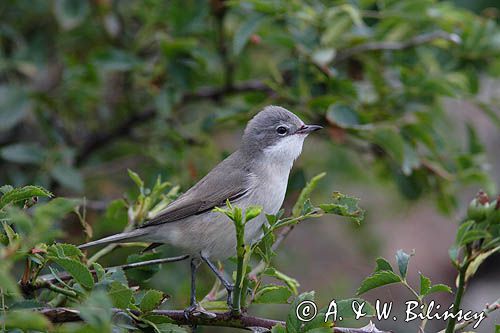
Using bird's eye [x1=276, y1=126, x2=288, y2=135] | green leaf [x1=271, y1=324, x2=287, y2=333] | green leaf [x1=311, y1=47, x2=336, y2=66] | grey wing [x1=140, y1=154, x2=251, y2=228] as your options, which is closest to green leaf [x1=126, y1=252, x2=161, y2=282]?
grey wing [x1=140, y1=154, x2=251, y2=228]

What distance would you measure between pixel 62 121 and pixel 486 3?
5152mm

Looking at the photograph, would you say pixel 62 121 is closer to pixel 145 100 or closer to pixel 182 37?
pixel 145 100

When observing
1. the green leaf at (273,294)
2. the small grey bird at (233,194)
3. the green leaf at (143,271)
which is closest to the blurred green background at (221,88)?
the small grey bird at (233,194)

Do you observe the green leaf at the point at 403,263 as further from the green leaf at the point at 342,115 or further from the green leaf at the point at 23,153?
the green leaf at the point at 23,153

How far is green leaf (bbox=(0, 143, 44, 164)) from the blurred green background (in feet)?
0.03

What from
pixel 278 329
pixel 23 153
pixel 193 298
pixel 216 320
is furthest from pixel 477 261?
pixel 23 153

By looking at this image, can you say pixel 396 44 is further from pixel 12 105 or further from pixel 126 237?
pixel 12 105

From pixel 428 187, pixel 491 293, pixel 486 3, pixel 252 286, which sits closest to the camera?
pixel 252 286

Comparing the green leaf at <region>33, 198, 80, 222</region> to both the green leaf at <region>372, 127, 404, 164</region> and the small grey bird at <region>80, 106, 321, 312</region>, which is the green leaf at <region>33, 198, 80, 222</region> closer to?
the small grey bird at <region>80, 106, 321, 312</region>

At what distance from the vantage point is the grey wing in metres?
3.32

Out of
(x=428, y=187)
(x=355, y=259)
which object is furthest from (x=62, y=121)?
(x=355, y=259)

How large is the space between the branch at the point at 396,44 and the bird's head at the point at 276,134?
0.64 meters

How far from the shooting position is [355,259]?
7.97 metres

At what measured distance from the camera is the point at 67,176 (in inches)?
162
